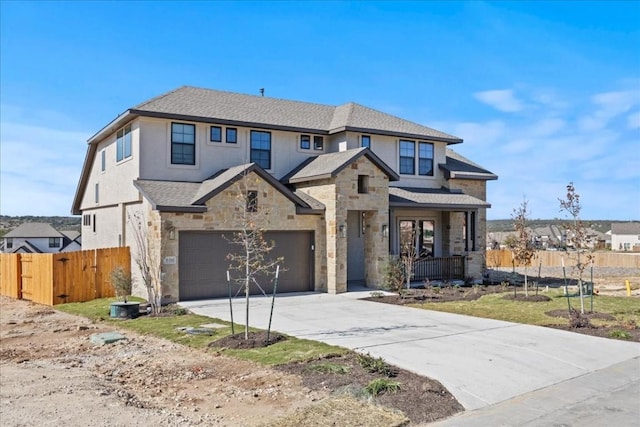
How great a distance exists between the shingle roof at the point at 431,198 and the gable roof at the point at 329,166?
1.31m

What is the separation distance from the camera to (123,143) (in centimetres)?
2008

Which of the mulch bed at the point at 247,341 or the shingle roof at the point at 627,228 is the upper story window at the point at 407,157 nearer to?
the mulch bed at the point at 247,341

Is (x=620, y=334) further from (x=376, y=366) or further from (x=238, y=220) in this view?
(x=238, y=220)

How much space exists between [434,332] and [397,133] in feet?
41.5

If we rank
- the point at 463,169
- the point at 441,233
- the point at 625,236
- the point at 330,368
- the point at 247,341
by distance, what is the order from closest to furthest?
the point at 330,368 < the point at 247,341 < the point at 441,233 < the point at 463,169 < the point at 625,236

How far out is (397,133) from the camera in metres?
22.7

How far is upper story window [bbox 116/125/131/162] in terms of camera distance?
19391 mm

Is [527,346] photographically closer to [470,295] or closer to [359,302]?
[359,302]

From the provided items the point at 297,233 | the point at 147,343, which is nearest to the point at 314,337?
the point at 147,343

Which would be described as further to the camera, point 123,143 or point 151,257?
point 123,143

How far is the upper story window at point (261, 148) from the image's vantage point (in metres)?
20.6

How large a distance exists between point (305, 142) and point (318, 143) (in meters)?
0.71

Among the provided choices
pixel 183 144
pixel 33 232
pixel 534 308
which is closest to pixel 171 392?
pixel 534 308

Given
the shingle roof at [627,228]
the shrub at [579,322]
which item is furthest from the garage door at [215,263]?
the shingle roof at [627,228]
